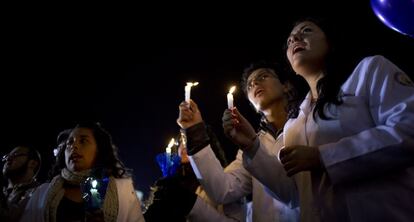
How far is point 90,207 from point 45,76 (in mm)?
6599

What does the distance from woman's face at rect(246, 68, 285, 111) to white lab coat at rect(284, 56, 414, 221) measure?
1.52 meters

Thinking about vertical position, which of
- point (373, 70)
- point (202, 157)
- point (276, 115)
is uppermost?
point (373, 70)

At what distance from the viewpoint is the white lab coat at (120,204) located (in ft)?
11.5

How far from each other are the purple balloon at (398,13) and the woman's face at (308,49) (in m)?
0.89

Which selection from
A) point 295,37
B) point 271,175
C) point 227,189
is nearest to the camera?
point 271,175

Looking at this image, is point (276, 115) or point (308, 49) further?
point (276, 115)

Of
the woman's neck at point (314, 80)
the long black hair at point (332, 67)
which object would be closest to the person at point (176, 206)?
the woman's neck at point (314, 80)

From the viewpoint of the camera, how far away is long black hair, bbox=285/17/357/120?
6.99 ft

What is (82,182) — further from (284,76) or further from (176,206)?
(284,76)

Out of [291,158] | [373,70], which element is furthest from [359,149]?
[373,70]

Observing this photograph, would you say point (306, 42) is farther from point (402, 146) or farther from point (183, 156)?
point (183, 156)

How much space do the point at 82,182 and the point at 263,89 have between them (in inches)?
78.9

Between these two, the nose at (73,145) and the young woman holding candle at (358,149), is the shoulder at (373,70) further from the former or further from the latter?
the nose at (73,145)

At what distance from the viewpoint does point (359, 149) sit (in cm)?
175
